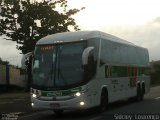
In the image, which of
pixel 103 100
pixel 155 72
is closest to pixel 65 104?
pixel 103 100

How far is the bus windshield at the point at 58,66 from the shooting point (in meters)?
20.3

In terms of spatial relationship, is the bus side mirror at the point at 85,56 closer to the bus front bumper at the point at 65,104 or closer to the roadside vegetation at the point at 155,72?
the bus front bumper at the point at 65,104

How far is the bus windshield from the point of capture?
20.3 m

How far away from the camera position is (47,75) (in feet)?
67.5

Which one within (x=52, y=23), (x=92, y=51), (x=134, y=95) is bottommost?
(x=134, y=95)

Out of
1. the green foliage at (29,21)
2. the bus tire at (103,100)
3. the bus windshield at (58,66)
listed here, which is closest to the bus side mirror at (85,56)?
the bus windshield at (58,66)

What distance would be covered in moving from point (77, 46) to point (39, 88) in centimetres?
212

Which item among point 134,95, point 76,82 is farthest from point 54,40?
point 134,95

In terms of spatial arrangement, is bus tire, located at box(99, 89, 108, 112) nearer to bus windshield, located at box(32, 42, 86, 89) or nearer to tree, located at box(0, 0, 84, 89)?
bus windshield, located at box(32, 42, 86, 89)

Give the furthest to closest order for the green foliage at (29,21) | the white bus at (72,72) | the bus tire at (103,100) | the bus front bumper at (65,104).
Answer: the green foliage at (29,21), the bus tire at (103,100), the white bus at (72,72), the bus front bumper at (65,104)

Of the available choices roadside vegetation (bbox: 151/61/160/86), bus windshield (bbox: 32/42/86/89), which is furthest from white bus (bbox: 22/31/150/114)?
roadside vegetation (bbox: 151/61/160/86)

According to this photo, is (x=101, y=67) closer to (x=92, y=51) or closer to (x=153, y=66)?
(x=92, y=51)

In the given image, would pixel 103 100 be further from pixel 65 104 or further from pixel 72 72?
pixel 65 104

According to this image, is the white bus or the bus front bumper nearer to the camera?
the bus front bumper
